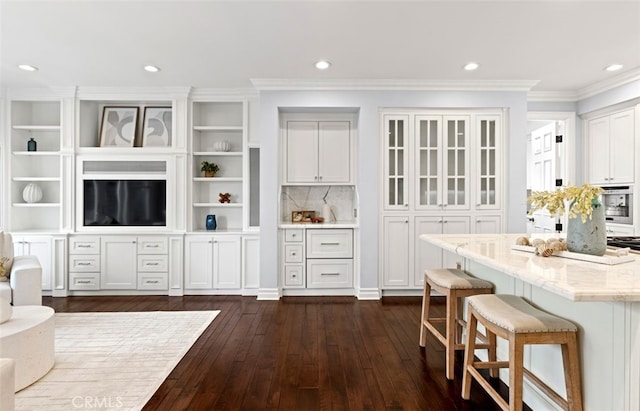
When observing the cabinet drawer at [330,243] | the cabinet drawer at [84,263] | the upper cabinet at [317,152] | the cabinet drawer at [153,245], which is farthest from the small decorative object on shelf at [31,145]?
the cabinet drawer at [330,243]

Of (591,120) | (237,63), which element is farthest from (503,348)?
(591,120)

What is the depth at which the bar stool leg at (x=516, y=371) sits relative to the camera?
1.64 meters

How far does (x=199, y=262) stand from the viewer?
14.8 feet

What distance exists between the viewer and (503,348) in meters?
2.38

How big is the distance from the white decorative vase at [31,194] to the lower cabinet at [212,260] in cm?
212

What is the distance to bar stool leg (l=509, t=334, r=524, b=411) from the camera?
1.64 m

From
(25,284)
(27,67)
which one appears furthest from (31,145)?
(25,284)

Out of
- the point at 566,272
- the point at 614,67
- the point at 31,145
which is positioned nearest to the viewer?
the point at 566,272

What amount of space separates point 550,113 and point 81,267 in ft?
21.4

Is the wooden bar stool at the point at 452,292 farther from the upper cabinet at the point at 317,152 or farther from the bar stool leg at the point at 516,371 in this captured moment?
the upper cabinet at the point at 317,152

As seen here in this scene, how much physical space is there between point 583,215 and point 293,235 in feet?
10.2

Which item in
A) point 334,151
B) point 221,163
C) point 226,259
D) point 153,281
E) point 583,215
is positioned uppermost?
point 334,151

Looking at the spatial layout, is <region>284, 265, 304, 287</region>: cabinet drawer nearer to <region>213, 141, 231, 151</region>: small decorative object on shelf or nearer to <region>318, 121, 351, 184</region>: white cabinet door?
<region>318, 121, 351, 184</region>: white cabinet door

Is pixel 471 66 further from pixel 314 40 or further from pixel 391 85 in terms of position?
pixel 314 40
